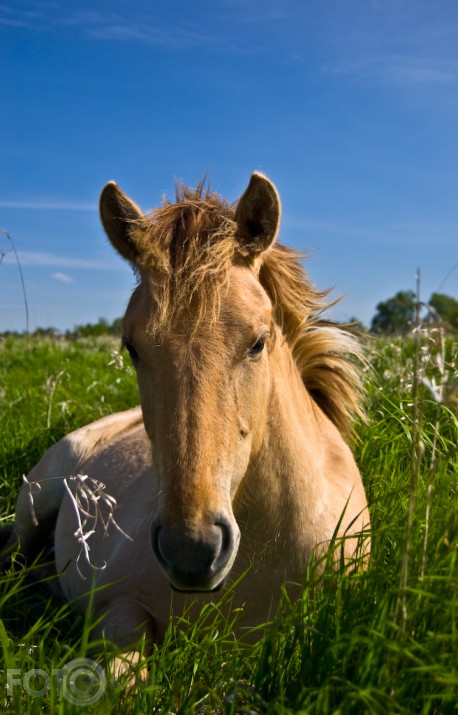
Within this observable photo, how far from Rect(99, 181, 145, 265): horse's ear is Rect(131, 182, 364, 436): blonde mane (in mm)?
71

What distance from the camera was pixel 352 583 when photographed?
102 inches

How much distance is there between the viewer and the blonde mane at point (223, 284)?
9.32 ft

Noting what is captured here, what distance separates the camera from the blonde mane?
9.32 ft

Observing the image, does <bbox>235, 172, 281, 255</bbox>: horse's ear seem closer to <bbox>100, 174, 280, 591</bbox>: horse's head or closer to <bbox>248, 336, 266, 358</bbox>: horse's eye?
<bbox>100, 174, 280, 591</bbox>: horse's head

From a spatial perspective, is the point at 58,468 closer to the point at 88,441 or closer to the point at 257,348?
the point at 88,441

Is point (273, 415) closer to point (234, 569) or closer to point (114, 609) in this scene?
point (234, 569)

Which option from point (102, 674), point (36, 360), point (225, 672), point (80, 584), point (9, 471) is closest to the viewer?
point (102, 674)

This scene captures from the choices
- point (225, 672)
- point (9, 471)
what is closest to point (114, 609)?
point (225, 672)

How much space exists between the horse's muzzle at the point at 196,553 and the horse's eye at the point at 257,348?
2.35ft

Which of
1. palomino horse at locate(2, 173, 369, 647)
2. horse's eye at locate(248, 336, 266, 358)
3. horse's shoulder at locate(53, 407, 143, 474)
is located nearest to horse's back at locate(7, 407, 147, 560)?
horse's shoulder at locate(53, 407, 143, 474)

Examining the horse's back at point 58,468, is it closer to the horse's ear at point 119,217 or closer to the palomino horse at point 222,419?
the palomino horse at point 222,419

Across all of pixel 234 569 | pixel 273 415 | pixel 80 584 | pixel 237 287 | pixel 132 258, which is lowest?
pixel 80 584

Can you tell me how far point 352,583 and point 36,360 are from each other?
880cm

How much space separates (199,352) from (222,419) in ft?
0.89
